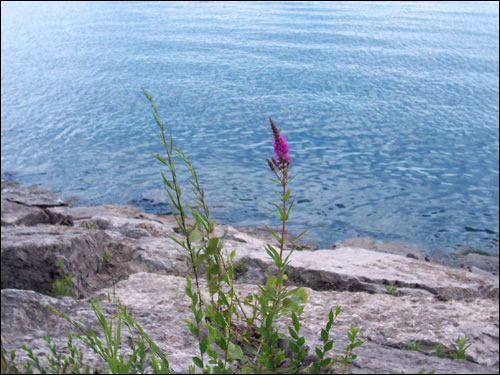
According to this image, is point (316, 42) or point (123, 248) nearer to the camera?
point (123, 248)

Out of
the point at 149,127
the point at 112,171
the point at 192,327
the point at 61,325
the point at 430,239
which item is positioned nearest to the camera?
the point at 192,327

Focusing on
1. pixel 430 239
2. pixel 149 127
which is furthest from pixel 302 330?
pixel 149 127

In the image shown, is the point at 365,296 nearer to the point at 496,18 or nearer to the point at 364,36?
the point at 364,36

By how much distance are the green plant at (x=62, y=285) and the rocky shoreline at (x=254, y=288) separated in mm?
76

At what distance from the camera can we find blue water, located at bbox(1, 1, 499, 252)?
11938 millimetres

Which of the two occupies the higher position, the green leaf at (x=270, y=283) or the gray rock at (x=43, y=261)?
the green leaf at (x=270, y=283)

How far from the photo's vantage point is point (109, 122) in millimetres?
19812

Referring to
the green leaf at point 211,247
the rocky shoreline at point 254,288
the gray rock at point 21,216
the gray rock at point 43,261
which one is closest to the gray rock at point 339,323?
the rocky shoreline at point 254,288

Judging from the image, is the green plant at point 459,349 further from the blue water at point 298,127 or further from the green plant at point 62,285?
the blue water at point 298,127

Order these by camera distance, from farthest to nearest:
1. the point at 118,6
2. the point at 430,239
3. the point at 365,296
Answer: the point at 118,6
the point at 430,239
the point at 365,296

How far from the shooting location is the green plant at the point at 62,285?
449cm

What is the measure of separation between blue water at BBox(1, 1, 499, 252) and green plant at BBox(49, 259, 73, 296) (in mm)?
3771

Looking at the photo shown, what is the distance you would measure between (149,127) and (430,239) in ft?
43.1

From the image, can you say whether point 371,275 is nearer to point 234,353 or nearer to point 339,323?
point 339,323
